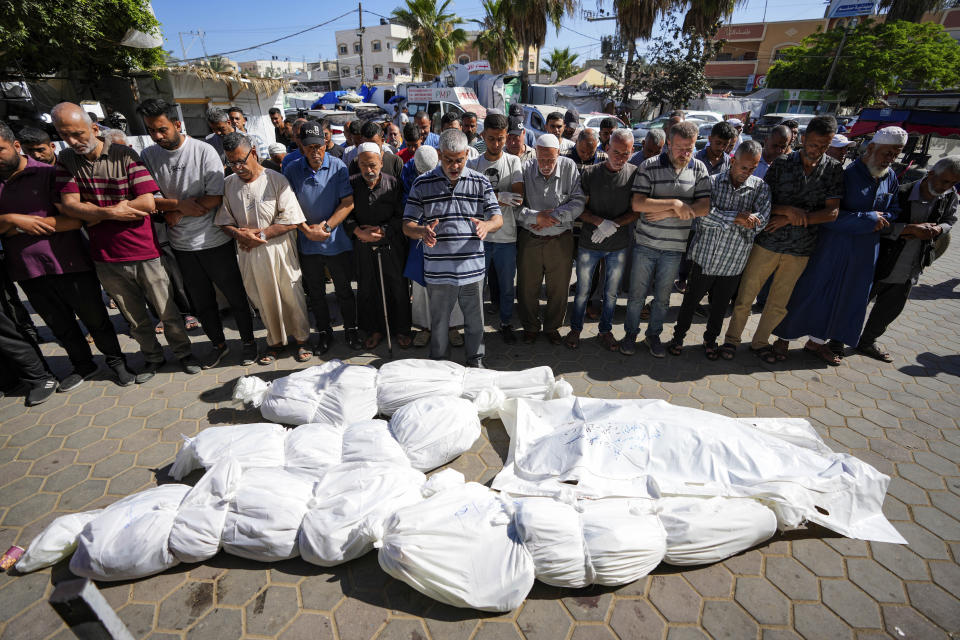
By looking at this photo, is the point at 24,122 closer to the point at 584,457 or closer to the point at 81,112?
the point at 81,112

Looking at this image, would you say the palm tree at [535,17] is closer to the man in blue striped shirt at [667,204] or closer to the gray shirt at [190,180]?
the man in blue striped shirt at [667,204]

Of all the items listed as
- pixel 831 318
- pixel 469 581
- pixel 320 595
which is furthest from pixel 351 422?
pixel 831 318

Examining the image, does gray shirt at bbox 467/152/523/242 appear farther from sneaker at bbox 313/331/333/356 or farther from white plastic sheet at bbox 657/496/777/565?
white plastic sheet at bbox 657/496/777/565

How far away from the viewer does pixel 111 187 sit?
329 cm

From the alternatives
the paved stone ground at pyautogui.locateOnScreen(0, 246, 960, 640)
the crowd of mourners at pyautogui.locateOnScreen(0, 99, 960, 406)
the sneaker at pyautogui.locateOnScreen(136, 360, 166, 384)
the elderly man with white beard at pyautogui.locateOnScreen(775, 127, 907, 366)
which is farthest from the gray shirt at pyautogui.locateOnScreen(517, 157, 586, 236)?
the sneaker at pyautogui.locateOnScreen(136, 360, 166, 384)

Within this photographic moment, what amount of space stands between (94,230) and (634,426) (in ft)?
13.6

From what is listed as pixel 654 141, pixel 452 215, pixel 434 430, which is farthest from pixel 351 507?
pixel 654 141

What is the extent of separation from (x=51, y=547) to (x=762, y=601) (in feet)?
11.2

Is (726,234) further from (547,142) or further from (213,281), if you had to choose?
(213,281)

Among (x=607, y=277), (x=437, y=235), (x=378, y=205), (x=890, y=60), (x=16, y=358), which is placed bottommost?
(x=16, y=358)

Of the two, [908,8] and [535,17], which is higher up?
[908,8]

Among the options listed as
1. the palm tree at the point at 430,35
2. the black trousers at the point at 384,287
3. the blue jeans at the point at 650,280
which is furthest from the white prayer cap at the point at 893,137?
the palm tree at the point at 430,35

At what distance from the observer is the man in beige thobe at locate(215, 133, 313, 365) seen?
357cm

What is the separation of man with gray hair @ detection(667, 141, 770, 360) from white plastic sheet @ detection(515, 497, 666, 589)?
102 inches
